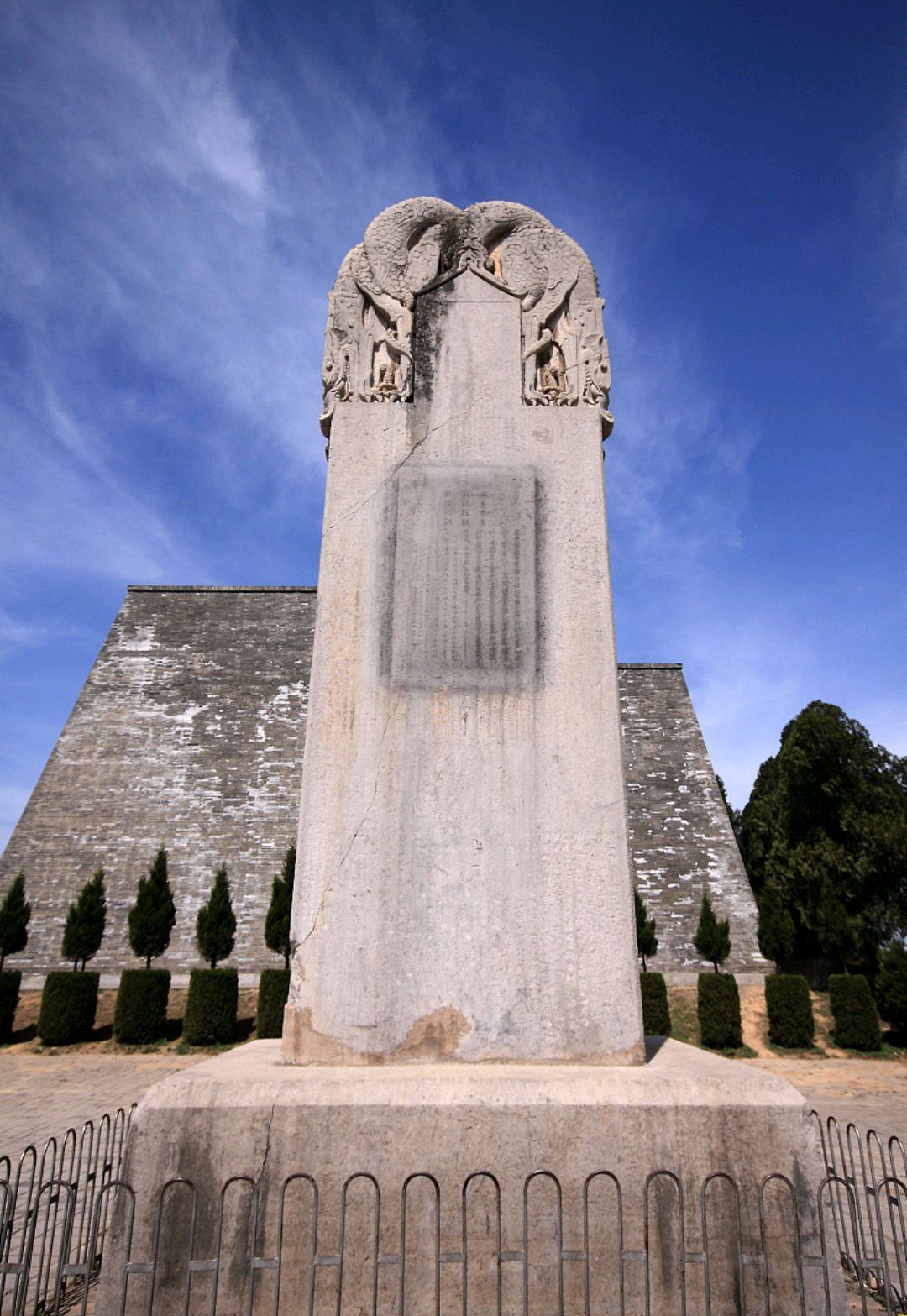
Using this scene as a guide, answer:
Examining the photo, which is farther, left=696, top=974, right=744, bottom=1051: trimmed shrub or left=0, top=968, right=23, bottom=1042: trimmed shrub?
left=0, top=968, right=23, bottom=1042: trimmed shrub

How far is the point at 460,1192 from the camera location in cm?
260

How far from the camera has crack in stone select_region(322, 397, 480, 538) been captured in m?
3.74

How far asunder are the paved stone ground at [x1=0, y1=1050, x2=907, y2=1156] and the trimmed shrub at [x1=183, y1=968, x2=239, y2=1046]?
0.44 m

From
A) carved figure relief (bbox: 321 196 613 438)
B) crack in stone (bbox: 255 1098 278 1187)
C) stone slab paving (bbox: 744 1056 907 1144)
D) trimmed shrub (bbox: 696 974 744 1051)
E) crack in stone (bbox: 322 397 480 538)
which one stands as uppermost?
carved figure relief (bbox: 321 196 613 438)

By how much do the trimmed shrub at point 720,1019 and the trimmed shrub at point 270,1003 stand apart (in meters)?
8.23

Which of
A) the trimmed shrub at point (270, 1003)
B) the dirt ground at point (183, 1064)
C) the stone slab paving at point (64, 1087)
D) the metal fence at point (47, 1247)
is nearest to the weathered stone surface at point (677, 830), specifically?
the dirt ground at point (183, 1064)

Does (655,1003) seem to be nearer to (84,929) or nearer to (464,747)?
(84,929)

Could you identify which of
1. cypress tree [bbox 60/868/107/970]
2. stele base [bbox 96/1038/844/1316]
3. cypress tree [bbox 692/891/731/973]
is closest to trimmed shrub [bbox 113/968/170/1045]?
cypress tree [bbox 60/868/107/970]

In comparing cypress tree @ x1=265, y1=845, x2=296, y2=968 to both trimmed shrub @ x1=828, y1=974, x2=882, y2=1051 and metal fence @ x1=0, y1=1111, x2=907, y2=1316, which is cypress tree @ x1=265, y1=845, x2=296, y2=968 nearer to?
trimmed shrub @ x1=828, y1=974, x2=882, y2=1051

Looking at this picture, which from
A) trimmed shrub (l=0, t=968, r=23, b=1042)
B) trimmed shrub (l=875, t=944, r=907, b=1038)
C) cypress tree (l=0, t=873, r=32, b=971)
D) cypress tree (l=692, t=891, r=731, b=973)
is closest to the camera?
trimmed shrub (l=875, t=944, r=907, b=1038)

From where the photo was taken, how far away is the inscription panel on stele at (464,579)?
11.5ft

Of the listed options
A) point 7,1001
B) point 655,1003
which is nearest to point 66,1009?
point 7,1001

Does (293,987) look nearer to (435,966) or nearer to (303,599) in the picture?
(435,966)

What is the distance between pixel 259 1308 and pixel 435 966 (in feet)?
3.78
